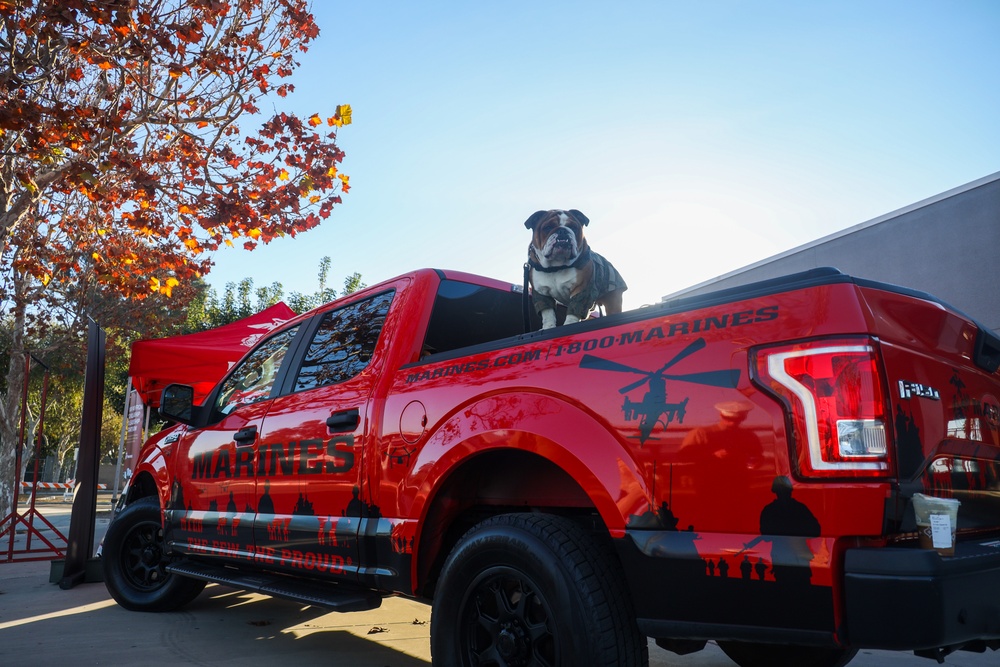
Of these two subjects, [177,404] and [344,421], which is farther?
[177,404]

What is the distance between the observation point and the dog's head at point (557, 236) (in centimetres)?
367

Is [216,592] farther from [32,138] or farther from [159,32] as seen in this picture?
[159,32]

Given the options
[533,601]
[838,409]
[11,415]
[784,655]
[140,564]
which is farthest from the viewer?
[11,415]

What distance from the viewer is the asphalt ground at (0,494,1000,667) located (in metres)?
4.05

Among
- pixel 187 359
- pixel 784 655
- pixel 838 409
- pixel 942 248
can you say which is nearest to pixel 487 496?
pixel 784 655

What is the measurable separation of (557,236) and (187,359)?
659 cm

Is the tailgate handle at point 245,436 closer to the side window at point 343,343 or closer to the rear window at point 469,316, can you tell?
the side window at point 343,343

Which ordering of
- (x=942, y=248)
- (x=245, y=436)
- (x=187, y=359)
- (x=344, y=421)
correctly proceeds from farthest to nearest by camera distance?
(x=942, y=248), (x=187, y=359), (x=245, y=436), (x=344, y=421)

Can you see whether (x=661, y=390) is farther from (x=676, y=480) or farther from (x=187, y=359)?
(x=187, y=359)

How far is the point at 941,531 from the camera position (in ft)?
6.09

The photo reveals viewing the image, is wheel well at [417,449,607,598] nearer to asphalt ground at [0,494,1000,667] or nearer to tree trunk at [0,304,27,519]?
asphalt ground at [0,494,1000,667]

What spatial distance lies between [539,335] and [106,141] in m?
8.16

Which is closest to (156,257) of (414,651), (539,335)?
(414,651)

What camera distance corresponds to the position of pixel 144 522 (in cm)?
539
